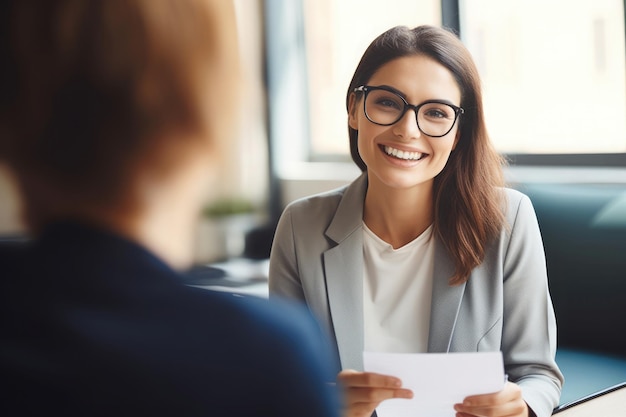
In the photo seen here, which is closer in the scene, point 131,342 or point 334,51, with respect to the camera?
point 131,342

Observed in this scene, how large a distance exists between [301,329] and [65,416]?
171 millimetres

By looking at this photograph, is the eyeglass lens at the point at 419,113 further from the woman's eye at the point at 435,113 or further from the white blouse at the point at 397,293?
the white blouse at the point at 397,293

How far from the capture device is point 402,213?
1651 mm

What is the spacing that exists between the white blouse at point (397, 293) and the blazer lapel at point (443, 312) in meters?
0.05

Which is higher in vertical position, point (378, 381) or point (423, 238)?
point (423, 238)

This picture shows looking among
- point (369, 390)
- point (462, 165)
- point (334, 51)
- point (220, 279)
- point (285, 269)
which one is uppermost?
point (334, 51)

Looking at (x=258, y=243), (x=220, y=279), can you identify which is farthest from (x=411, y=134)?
(x=258, y=243)

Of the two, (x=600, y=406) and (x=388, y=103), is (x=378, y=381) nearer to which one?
(x=600, y=406)

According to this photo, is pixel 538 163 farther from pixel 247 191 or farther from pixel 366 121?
pixel 247 191

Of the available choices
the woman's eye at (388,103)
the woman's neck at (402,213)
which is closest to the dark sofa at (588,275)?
the woman's neck at (402,213)

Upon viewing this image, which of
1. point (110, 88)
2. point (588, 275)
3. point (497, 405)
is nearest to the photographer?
point (110, 88)

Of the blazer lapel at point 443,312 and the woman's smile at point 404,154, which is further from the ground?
the woman's smile at point 404,154

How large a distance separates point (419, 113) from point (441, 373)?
65 centimetres

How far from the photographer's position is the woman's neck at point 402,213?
164 cm
